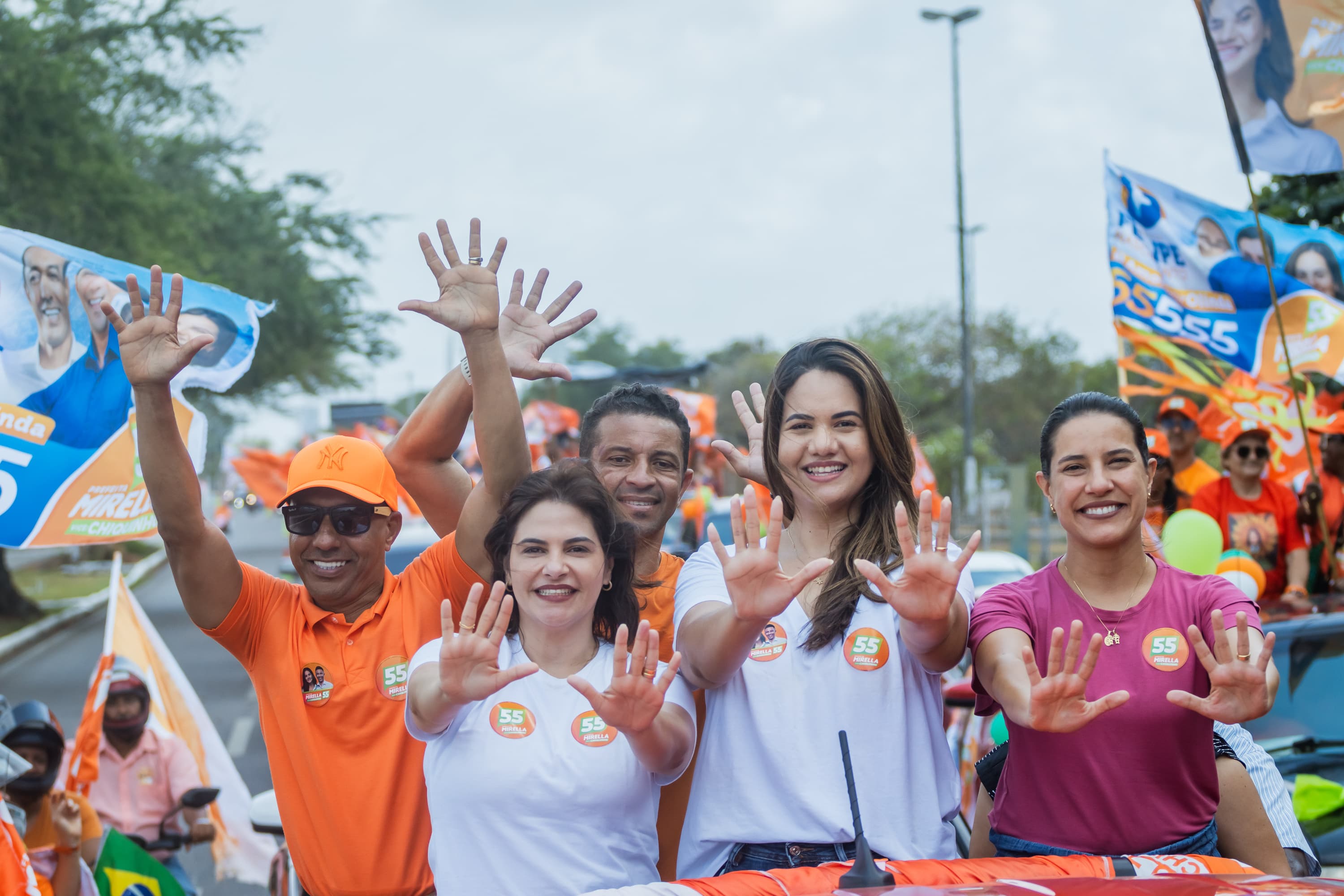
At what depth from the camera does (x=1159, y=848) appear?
2580 millimetres

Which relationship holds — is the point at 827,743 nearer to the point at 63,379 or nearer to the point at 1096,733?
the point at 1096,733

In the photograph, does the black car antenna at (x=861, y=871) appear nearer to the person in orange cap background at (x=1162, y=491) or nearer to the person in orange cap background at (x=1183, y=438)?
the person in orange cap background at (x=1162, y=491)

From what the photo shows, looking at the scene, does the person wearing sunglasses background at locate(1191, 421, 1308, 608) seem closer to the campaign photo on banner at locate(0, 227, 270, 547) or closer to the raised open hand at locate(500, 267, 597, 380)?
the raised open hand at locate(500, 267, 597, 380)

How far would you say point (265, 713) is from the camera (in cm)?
315

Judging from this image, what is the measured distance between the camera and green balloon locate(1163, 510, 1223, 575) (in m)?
5.40

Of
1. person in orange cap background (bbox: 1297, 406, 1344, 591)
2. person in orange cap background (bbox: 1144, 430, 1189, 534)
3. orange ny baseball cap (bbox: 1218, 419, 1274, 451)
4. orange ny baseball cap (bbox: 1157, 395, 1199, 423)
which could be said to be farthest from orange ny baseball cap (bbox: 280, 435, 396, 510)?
orange ny baseball cap (bbox: 1157, 395, 1199, 423)

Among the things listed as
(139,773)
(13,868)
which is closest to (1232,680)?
(13,868)

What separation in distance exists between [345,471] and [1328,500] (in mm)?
6137

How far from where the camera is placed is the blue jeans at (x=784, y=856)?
250cm

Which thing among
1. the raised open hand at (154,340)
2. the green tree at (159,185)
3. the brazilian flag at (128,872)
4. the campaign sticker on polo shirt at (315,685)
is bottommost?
the brazilian flag at (128,872)

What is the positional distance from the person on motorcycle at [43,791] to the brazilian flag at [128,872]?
0.10 m

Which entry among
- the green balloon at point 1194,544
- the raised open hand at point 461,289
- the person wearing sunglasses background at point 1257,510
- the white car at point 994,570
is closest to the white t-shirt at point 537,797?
the raised open hand at point 461,289

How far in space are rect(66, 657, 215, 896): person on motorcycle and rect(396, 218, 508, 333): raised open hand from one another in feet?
10.0

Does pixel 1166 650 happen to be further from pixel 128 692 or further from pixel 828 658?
pixel 128 692
